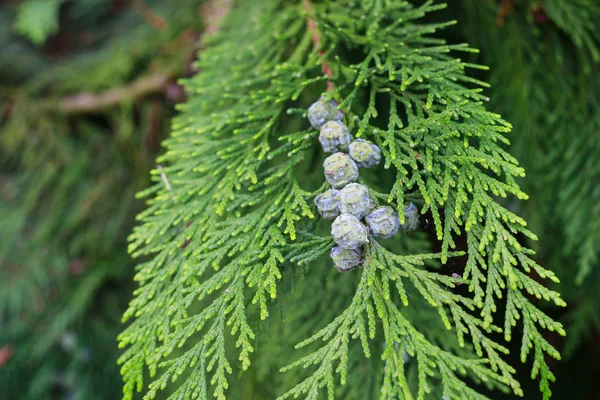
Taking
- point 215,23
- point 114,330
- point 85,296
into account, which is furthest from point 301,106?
point 114,330

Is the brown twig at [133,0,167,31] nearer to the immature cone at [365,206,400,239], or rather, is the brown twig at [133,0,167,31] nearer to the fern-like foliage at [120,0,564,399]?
the fern-like foliage at [120,0,564,399]

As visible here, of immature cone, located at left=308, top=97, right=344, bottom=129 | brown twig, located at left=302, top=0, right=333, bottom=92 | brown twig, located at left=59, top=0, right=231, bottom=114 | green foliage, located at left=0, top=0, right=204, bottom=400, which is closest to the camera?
immature cone, located at left=308, top=97, right=344, bottom=129

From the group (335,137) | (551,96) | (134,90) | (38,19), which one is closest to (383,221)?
(335,137)

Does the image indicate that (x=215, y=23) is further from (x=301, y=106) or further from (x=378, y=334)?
(x=378, y=334)

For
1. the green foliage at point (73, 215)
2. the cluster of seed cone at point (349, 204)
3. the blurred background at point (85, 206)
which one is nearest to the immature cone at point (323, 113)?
the cluster of seed cone at point (349, 204)

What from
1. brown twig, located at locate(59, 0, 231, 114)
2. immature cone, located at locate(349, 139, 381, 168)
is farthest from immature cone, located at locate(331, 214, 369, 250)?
brown twig, located at locate(59, 0, 231, 114)

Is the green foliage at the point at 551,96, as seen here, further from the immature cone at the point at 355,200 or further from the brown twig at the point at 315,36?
the immature cone at the point at 355,200
